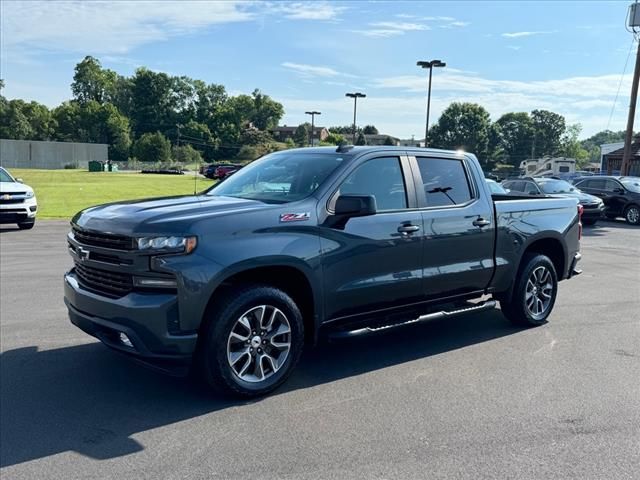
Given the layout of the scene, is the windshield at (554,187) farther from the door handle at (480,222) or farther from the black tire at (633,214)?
the door handle at (480,222)

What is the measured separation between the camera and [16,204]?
14.5 meters

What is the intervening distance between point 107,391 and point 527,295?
444cm

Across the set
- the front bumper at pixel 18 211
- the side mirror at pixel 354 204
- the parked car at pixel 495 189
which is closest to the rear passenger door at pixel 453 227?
the side mirror at pixel 354 204

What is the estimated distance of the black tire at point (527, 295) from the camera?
20.7 feet

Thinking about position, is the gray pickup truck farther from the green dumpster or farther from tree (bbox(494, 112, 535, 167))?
tree (bbox(494, 112, 535, 167))

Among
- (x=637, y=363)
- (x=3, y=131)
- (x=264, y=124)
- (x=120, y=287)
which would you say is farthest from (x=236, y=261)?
(x=264, y=124)

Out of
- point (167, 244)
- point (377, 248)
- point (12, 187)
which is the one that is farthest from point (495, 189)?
point (12, 187)

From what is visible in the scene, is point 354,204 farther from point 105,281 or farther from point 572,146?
point 572,146

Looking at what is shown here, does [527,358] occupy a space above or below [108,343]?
below

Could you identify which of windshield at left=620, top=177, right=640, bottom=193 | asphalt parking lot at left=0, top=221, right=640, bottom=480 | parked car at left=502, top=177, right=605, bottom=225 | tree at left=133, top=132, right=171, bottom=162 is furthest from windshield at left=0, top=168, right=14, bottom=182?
tree at left=133, top=132, right=171, bottom=162

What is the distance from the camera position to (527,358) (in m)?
5.46

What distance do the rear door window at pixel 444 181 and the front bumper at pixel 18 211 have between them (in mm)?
12438

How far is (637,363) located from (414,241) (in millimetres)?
2410

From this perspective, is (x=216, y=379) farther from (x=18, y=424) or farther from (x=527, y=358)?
(x=527, y=358)
